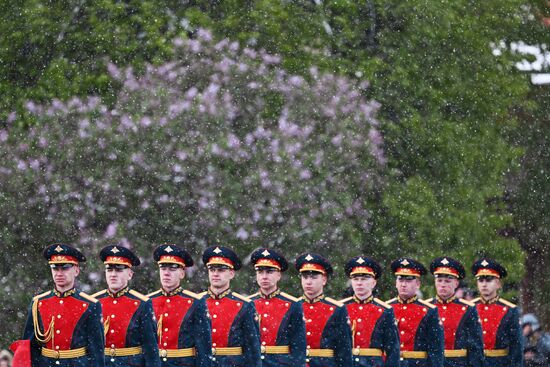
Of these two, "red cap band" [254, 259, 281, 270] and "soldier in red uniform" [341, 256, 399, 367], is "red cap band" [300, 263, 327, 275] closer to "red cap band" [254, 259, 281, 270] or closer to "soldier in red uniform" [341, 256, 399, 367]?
"red cap band" [254, 259, 281, 270]

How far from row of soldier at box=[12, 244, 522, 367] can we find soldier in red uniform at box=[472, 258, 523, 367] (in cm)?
67

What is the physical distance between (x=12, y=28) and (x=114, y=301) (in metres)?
14.2

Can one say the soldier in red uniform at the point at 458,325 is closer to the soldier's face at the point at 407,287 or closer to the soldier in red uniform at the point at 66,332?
the soldier's face at the point at 407,287

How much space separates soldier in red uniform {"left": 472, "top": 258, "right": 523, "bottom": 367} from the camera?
18.0m

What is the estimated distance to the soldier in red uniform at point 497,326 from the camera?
18.0m

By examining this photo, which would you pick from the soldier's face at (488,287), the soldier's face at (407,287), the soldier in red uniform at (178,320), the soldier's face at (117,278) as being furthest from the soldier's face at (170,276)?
the soldier's face at (488,287)

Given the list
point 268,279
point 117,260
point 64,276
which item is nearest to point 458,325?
point 268,279

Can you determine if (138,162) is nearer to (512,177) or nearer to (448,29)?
(448,29)

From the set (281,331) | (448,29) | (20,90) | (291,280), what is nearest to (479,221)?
(448,29)

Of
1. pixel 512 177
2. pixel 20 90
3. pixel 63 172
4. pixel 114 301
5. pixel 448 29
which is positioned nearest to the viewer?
pixel 114 301

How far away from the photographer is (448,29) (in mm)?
29047

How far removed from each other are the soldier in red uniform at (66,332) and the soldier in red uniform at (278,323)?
7.16ft

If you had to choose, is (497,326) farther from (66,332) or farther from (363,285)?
(66,332)

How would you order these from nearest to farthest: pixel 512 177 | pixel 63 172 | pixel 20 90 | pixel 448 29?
pixel 63 172
pixel 20 90
pixel 448 29
pixel 512 177
